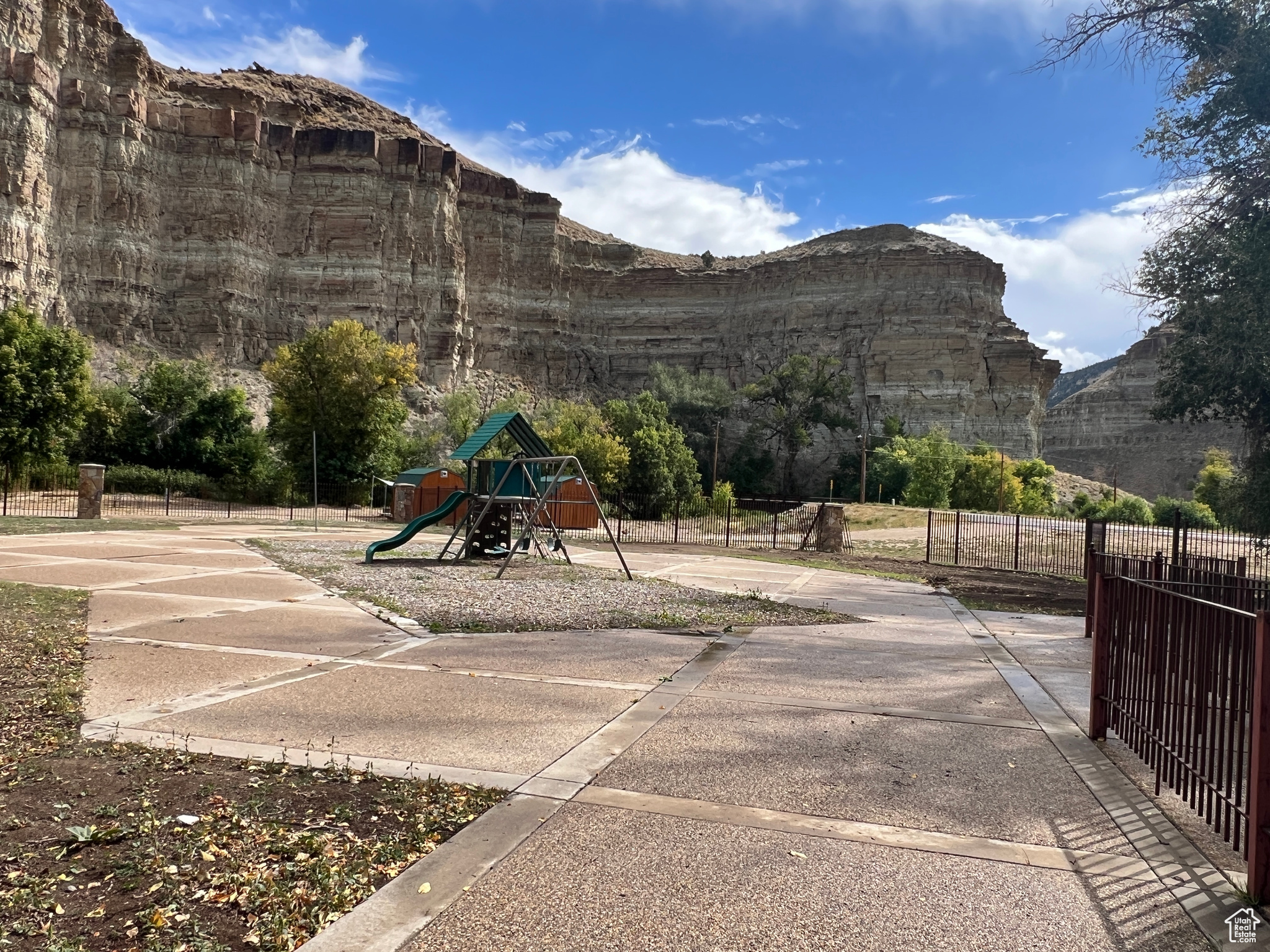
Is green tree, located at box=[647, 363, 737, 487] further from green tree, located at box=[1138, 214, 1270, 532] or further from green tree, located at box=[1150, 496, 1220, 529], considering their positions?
green tree, located at box=[1138, 214, 1270, 532]

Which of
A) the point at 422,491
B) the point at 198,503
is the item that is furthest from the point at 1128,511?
the point at 198,503

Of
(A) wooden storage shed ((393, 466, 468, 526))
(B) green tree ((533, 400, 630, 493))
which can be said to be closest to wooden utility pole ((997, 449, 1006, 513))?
(B) green tree ((533, 400, 630, 493))

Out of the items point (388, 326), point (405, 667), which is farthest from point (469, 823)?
point (388, 326)

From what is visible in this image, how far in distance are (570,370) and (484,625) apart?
72168 mm

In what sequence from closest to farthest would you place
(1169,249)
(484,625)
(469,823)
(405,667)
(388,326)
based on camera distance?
1. (469,823)
2. (405,667)
3. (484,625)
4. (1169,249)
5. (388,326)

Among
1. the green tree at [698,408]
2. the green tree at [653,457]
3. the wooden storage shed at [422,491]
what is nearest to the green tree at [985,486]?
the green tree at [653,457]

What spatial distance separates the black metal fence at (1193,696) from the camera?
10.0 ft

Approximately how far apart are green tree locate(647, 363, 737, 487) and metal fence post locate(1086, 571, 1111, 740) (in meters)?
63.1

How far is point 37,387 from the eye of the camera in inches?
1268

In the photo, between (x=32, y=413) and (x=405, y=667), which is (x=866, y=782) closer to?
(x=405, y=667)

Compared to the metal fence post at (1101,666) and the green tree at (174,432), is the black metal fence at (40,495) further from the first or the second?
the metal fence post at (1101,666)

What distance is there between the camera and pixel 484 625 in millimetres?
8727

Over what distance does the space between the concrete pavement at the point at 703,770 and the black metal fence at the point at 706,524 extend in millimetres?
17817

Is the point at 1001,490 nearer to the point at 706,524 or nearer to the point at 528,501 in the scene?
the point at 706,524
